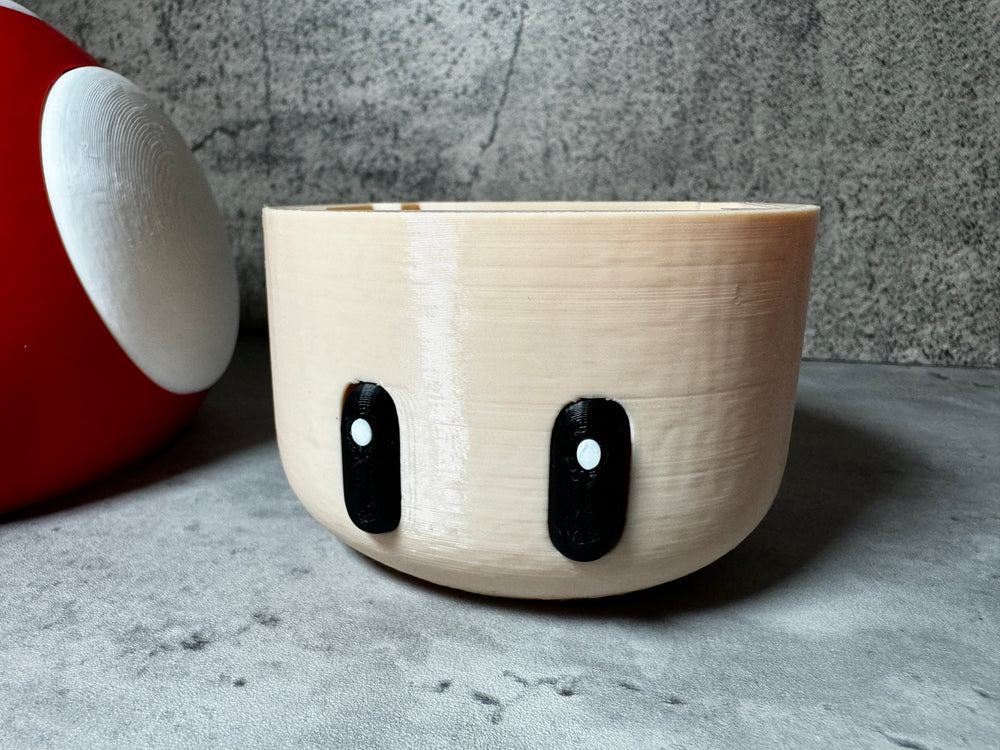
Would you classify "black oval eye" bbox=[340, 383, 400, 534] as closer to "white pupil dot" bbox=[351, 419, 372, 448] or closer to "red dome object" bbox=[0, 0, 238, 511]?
"white pupil dot" bbox=[351, 419, 372, 448]

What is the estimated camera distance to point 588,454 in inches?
27.5

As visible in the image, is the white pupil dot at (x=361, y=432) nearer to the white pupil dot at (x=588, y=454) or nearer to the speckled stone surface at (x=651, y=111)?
the white pupil dot at (x=588, y=454)

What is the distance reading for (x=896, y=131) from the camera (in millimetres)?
1832

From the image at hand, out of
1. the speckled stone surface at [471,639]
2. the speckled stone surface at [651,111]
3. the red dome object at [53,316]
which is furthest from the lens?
the speckled stone surface at [651,111]

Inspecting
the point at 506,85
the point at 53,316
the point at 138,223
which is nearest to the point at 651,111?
the point at 506,85

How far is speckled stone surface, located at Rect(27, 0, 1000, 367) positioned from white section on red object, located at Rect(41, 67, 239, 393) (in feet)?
2.74

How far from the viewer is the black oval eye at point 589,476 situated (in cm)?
70

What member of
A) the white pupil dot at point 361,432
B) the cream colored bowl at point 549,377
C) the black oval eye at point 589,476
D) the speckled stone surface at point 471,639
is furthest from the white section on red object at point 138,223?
the black oval eye at point 589,476

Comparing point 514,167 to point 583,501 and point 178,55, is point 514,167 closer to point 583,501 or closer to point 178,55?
point 178,55

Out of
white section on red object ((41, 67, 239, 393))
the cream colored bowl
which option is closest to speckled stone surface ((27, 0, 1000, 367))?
white section on red object ((41, 67, 239, 393))

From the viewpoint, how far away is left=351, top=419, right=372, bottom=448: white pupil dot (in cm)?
74

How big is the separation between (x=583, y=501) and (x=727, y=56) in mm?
1433

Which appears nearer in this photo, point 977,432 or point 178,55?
point 977,432

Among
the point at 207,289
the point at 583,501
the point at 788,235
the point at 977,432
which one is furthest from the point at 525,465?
the point at 977,432
